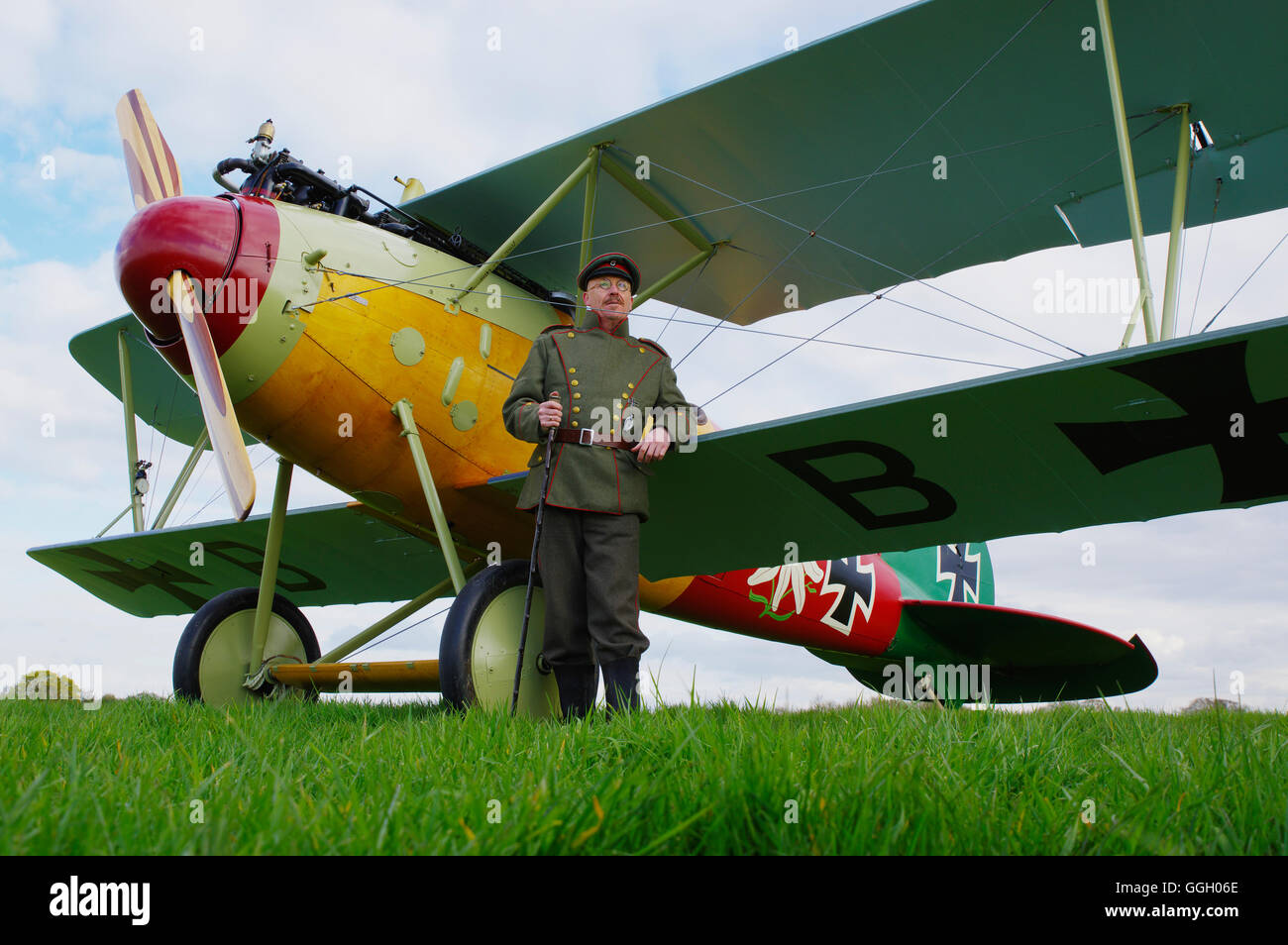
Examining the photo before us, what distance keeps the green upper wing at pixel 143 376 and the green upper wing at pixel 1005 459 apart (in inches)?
156

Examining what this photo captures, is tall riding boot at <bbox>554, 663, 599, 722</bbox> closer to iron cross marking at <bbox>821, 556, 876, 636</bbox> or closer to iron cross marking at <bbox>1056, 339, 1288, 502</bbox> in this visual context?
iron cross marking at <bbox>1056, 339, 1288, 502</bbox>

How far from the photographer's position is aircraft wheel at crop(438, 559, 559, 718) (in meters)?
3.48

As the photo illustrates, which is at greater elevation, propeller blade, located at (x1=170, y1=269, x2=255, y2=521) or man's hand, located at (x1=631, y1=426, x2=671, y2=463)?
propeller blade, located at (x1=170, y1=269, x2=255, y2=521)

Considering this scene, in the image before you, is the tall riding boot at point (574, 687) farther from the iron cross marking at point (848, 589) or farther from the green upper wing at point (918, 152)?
the iron cross marking at point (848, 589)

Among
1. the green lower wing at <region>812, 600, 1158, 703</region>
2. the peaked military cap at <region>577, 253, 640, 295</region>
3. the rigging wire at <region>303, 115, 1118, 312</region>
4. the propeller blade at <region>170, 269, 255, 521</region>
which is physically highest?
the rigging wire at <region>303, 115, 1118, 312</region>

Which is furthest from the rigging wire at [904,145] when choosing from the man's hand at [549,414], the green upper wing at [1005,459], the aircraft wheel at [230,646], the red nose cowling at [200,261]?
the aircraft wheel at [230,646]

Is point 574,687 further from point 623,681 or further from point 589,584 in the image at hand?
point 589,584

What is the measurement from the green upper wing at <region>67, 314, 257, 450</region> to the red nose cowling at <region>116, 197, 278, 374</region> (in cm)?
268

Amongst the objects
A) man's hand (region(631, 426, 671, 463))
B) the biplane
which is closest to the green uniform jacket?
man's hand (region(631, 426, 671, 463))

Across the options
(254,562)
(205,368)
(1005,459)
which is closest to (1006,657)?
(1005,459)

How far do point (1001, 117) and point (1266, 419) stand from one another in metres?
2.10

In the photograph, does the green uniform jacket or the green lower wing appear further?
the green lower wing

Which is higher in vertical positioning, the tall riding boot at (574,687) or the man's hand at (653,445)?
the man's hand at (653,445)

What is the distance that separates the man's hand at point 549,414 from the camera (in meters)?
3.28
